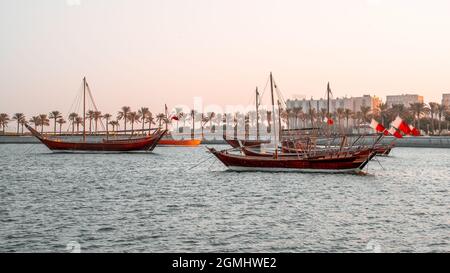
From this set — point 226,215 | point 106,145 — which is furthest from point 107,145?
point 226,215

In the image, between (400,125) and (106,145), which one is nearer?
(400,125)

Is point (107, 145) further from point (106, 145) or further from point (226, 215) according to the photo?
point (226, 215)

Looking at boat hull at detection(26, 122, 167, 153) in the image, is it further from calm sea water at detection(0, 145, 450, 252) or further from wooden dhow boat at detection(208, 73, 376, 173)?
calm sea water at detection(0, 145, 450, 252)

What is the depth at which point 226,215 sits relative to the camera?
1447 inches

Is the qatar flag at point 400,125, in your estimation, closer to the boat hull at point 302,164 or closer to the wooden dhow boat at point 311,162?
the wooden dhow boat at point 311,162

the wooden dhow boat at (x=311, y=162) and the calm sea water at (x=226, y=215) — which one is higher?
the wooden dhow boat at (x=311, y=162)

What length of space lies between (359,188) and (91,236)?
106ft

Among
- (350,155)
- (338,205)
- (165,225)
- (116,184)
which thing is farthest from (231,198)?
(350,155)

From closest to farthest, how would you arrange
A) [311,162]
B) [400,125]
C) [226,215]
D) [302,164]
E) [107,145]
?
[226,215]
[311,162]
[302,164]
[400,125]
[107,145]

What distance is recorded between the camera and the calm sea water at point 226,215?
89.1 ft

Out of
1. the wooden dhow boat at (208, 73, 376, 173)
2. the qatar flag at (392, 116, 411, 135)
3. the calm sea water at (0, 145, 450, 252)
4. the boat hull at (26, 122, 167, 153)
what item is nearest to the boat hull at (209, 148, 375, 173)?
the wooden dhow boat at (208, 73, 376, 173)

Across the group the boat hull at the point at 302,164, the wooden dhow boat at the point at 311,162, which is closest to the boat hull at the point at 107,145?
the boat hull at the point at 302,164

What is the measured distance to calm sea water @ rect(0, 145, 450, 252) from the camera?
2716 centimetres
